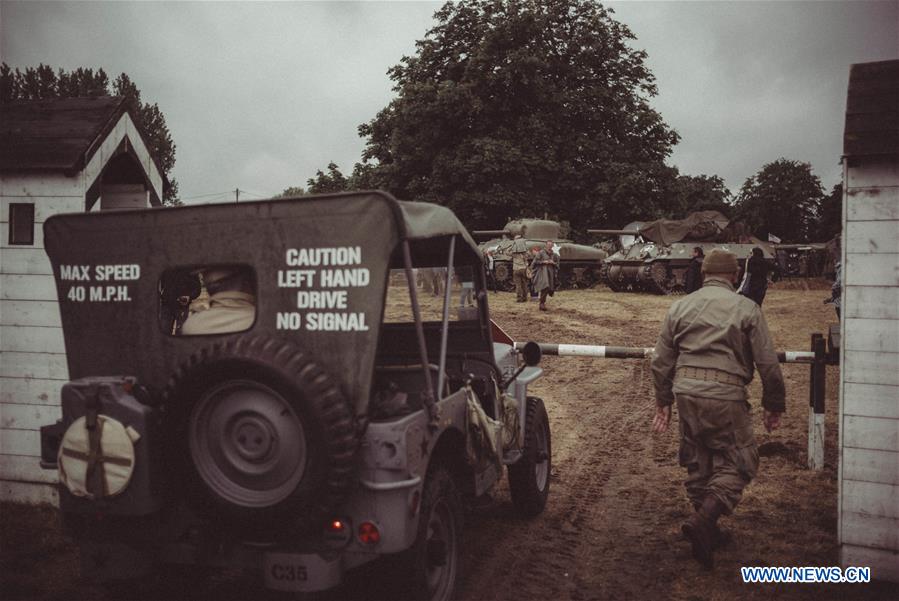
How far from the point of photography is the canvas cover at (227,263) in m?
3.44

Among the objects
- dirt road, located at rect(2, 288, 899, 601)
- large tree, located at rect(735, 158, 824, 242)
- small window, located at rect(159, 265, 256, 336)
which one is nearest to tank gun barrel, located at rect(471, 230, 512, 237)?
dirt road, located at rect(2, 288, 899, 601)

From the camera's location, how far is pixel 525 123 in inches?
1302

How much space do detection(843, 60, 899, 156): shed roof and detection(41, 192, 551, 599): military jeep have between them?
8.07ft

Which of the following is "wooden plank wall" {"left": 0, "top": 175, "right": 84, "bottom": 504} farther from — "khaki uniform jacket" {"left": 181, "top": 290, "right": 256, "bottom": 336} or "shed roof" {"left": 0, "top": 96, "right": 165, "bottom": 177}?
"khaki uniform jacket" {"left": 181, "top": 290, "right": 256, "bottom": 336}

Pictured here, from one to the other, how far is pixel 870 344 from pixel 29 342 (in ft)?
19.0

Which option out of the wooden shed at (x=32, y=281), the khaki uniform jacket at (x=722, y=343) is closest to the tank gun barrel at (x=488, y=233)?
the wooden shed at (x=32, y=281)

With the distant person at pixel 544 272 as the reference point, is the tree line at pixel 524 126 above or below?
above

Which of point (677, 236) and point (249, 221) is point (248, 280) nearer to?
point (249, 221)

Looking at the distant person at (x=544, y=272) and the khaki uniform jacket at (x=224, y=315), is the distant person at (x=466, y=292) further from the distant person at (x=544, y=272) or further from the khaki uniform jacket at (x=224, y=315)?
the distant person at (x=544, y=272)

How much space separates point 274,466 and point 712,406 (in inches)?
111

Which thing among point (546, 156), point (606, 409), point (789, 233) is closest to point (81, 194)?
point (606, 409)

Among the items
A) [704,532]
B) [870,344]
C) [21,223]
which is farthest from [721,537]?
[21,223]

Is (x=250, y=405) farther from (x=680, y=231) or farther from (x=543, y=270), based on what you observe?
(x=680, y=231)

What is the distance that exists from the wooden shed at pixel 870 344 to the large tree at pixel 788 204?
7675 centimetres
